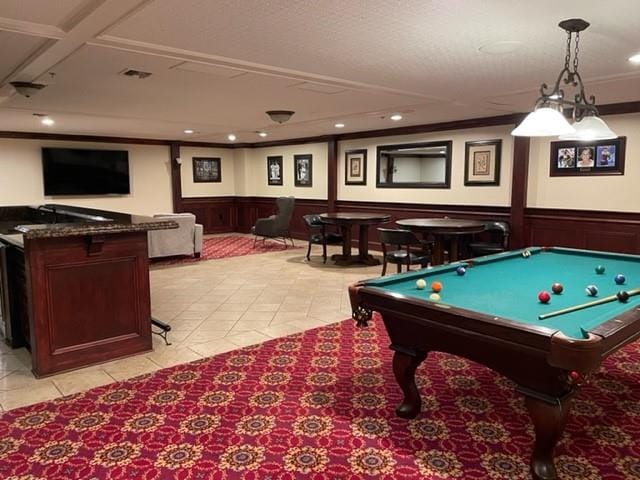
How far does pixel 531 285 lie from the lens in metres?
2.82

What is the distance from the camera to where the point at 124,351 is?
3705mm

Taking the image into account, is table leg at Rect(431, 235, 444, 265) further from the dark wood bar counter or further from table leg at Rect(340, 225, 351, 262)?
the dark wood bar counter

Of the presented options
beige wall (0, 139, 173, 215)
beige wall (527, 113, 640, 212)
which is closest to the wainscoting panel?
beige wall (527, 113, 640, 212)

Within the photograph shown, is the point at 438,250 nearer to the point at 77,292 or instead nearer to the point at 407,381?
the point at 407,381

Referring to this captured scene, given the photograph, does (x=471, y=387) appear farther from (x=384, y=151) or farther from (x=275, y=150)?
(x=275, y=150)

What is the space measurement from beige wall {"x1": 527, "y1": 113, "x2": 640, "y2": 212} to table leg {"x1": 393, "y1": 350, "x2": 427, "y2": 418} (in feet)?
16.6

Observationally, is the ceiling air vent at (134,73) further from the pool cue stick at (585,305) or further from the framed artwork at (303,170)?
the framed artwork at (303,170)

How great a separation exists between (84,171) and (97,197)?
0.62 meters

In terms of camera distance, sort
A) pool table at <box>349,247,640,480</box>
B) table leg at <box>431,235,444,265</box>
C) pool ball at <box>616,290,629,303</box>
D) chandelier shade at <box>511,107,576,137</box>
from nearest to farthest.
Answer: pool table at <box>349,247,640,480</box>, pool ball at <box>616,290,629,303</box>, chandelier shade at <box>511,107,576,137</box>, table leg at <box>431,235,444,265</box>

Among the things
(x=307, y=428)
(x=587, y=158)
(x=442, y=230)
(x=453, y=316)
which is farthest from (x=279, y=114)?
(x=453, y=316)

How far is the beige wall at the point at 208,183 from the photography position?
11.5 metres

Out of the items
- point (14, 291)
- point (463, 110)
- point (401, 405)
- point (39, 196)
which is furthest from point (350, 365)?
point (39, 196)

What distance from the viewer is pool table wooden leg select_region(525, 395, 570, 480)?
2.01 meters

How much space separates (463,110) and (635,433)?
4.93m
